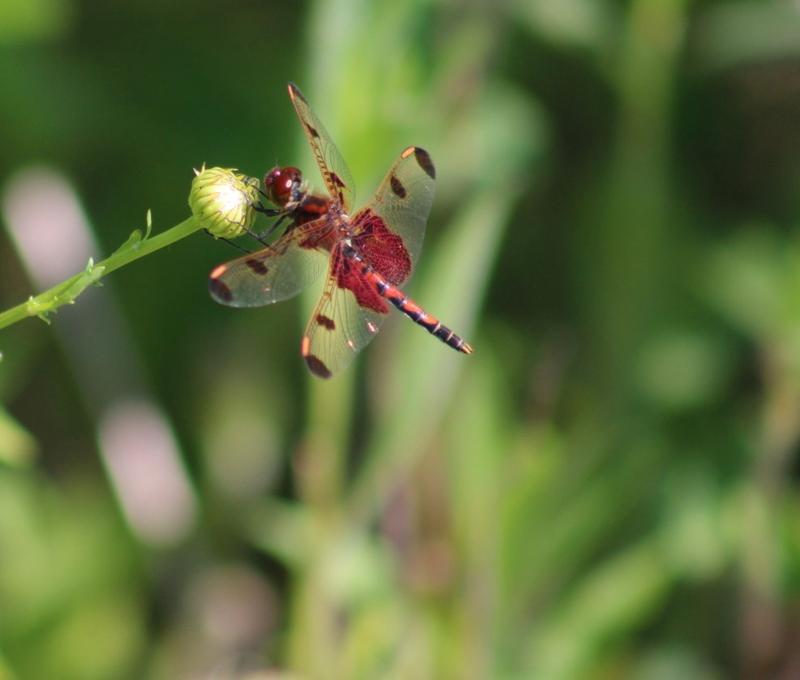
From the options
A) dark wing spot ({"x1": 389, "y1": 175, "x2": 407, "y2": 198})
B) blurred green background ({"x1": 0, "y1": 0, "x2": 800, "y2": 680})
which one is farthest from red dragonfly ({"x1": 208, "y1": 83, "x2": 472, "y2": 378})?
blurred green background ({"x1": 0, "y1": 0, "x2": 800, "y2": 680})

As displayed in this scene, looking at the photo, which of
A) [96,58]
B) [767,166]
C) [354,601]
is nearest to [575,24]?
[767,166]

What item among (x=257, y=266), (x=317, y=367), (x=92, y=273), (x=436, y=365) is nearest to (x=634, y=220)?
(x=436, y=365)

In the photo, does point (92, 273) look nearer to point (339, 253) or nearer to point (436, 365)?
point (339, 253)

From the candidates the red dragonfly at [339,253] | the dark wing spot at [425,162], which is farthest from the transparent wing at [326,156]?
the dark wing spot at [425,162]

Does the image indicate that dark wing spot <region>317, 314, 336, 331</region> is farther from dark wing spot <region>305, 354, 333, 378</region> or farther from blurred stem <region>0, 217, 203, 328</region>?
blurred stem <region>0, 217, 203, 328</region>

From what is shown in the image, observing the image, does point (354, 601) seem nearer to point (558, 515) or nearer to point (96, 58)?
point (558, 515)

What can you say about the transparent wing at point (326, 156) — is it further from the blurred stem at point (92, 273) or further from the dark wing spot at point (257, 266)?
the blurred stem at point (92, 273)
